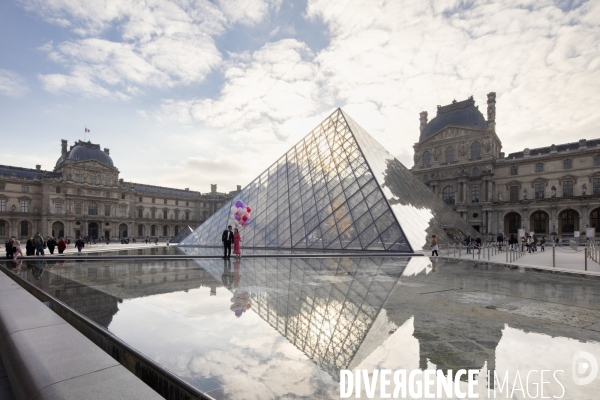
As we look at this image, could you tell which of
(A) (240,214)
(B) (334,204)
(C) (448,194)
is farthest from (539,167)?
(A) (240,214)

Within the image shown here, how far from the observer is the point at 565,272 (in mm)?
9008

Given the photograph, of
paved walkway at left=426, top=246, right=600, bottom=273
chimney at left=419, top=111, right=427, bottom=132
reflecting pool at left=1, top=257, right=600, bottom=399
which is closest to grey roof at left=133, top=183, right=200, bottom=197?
chimney at left=419, top=111, right=427, bottom=132

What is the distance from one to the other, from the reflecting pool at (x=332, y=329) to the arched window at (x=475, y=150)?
46.0m

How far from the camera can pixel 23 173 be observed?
5088 cm

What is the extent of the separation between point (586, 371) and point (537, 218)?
5088 cm

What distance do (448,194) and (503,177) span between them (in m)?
7.51

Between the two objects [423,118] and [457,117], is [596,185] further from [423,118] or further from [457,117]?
[423,118]

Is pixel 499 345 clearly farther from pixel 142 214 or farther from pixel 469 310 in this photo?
pixel 142 214

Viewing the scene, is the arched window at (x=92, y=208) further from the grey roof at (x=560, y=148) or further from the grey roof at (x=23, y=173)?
the grey roof at (x=560, y=148)

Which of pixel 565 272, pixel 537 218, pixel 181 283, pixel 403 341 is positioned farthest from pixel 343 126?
pixel 537 218

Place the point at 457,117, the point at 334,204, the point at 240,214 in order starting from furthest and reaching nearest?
1. the point at 457,117
2. the point at 240,214
3. the point at 334,204

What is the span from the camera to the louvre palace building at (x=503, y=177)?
4050 cm

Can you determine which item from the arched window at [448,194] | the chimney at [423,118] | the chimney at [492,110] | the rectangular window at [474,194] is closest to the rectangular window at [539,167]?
the rectangular window at [474,194]

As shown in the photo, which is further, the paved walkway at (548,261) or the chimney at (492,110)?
the chimney at (492,110)
